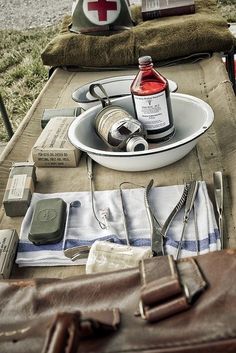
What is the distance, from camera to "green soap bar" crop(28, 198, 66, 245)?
31.5 inches

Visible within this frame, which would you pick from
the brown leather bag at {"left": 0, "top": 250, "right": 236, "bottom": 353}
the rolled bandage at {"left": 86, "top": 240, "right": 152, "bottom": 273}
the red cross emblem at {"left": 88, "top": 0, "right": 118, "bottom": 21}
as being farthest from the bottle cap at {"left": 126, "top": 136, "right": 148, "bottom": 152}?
the red cross emblem at {"left": 88, "top": 0, "right": 118, "bottom": 21}

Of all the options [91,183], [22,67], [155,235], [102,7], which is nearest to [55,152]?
[91,183]

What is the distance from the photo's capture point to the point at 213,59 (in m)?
1.49

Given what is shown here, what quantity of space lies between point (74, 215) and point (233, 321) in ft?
1.41

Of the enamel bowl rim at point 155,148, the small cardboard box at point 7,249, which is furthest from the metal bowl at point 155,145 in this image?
the small cardboard box at point 7,249

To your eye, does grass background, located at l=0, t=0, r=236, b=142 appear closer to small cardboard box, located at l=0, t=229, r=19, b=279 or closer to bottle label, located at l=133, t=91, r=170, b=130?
bottle label, located at l=133, t=91, r=170, b=130

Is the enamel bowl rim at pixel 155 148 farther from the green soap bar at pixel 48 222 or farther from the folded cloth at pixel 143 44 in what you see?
the folded cloth at pixel 143 44

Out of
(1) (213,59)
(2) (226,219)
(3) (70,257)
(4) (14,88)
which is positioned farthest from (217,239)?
(4) (14,88)

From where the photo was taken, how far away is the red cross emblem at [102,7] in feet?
5.13

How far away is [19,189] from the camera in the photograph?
35.9 inches

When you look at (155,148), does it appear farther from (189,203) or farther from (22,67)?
(22,67)

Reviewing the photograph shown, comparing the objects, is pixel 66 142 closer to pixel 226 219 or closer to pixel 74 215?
pixel 74 215

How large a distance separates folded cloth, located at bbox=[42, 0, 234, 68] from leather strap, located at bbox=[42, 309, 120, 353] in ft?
3.68

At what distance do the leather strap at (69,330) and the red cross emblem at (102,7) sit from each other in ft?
4.06
